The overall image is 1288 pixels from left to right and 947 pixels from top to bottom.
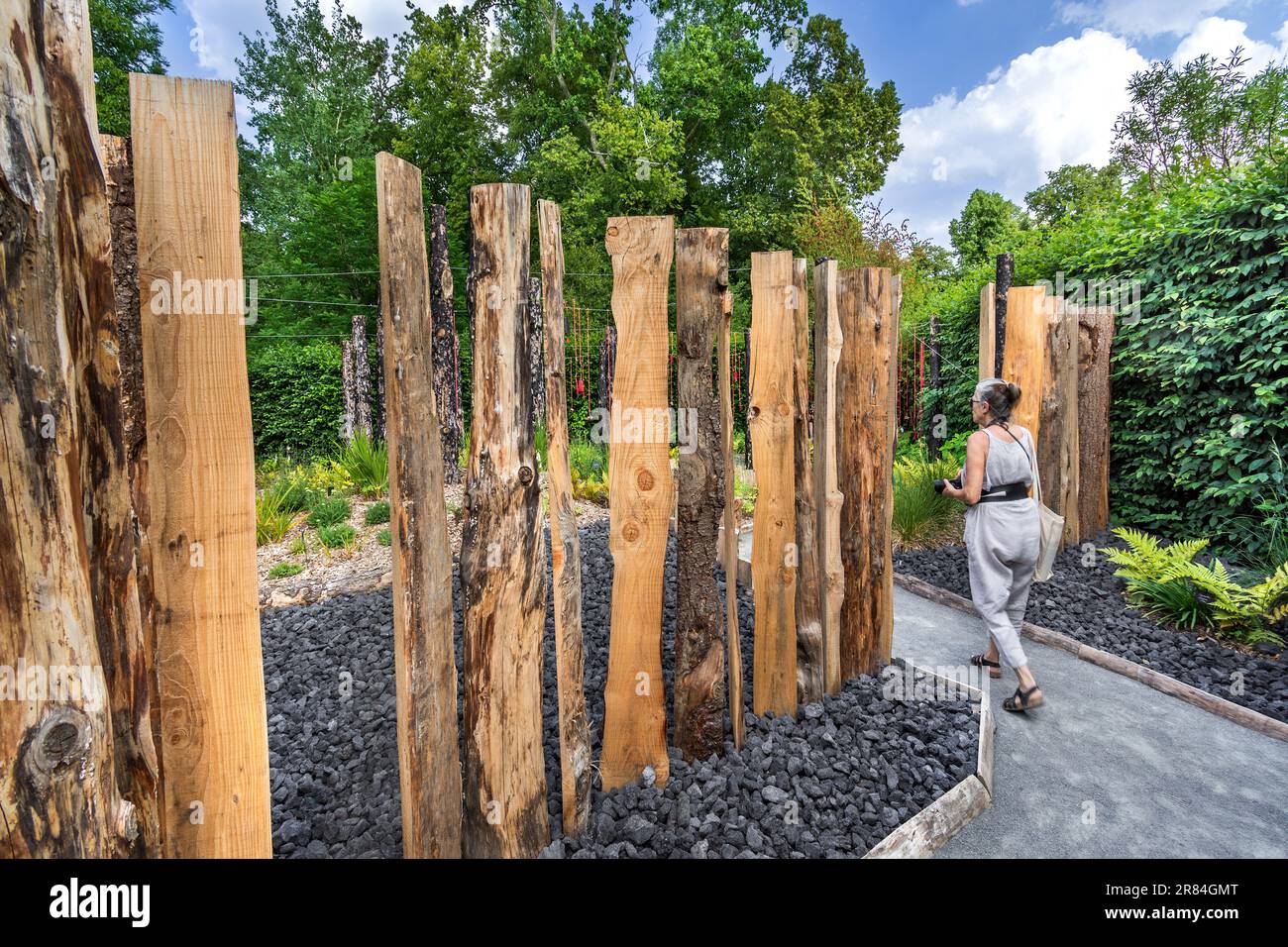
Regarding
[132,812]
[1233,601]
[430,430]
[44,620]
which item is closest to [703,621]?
[430,430]

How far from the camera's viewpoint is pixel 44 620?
1132mm

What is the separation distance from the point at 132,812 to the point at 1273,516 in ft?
23.9

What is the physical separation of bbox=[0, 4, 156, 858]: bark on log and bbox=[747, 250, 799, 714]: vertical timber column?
7.25 ft

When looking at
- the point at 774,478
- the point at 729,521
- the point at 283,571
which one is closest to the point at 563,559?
the point at 729,521

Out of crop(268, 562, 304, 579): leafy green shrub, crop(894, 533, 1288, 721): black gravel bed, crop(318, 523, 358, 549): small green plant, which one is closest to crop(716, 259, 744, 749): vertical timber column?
crop(894, 533, 1288, 721): black gravel bed

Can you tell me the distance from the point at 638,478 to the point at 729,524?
56 centimetres

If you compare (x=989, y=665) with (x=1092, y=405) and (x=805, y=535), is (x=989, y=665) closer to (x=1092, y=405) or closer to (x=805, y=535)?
(x=805, y=535)

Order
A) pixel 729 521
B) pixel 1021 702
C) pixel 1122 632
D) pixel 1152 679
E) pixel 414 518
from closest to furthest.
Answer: pixel 414 518 < pixel 729 521 < pixel 1021 702 < pixel 1152 679 < pixel 1122 632

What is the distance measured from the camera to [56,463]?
3.80ft

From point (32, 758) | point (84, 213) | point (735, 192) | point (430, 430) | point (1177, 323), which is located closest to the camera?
point (32, 758)

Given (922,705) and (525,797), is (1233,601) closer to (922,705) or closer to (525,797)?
(922,705)

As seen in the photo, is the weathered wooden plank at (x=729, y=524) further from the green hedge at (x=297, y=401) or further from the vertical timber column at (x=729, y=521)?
the green hedge at (x=297, y=401)

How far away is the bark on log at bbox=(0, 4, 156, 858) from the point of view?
1.09 metres

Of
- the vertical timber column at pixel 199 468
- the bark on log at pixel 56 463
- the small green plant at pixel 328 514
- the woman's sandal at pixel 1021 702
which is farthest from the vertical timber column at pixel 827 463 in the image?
the small green plant at pixel 328 514
